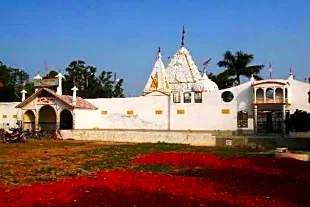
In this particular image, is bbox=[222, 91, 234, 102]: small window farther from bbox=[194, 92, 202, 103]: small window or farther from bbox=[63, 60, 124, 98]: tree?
bbox=[63, 60, 124, 98]: tree

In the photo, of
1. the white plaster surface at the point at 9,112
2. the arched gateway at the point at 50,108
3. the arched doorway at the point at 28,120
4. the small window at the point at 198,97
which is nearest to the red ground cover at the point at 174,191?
the small window at the point at 198,97

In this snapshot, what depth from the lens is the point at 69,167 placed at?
→ 15.3 m

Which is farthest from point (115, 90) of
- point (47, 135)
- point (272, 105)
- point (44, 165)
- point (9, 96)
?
point (44, 165)

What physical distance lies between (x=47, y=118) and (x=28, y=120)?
196 cm

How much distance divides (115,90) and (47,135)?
2970 cm

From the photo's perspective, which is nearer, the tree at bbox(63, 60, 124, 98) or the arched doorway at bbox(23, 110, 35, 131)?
the arched doorway at bbox(23, 110, 35, 131)

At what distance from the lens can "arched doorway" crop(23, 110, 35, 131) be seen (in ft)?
139

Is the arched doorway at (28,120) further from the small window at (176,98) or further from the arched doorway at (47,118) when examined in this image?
the small window at (176,98)

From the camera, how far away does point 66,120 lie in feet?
137

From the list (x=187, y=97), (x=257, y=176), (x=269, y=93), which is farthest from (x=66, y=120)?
(x=257, y=176)

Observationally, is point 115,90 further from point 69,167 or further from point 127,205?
point 127,205

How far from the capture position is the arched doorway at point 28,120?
42341 millimetres

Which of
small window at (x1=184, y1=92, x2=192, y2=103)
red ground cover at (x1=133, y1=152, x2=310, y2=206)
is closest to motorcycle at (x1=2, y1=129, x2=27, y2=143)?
small window at (x1=184, y1=92, x2=192, y2=103)

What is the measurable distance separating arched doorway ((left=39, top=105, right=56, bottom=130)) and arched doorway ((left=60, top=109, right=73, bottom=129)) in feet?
4.53
